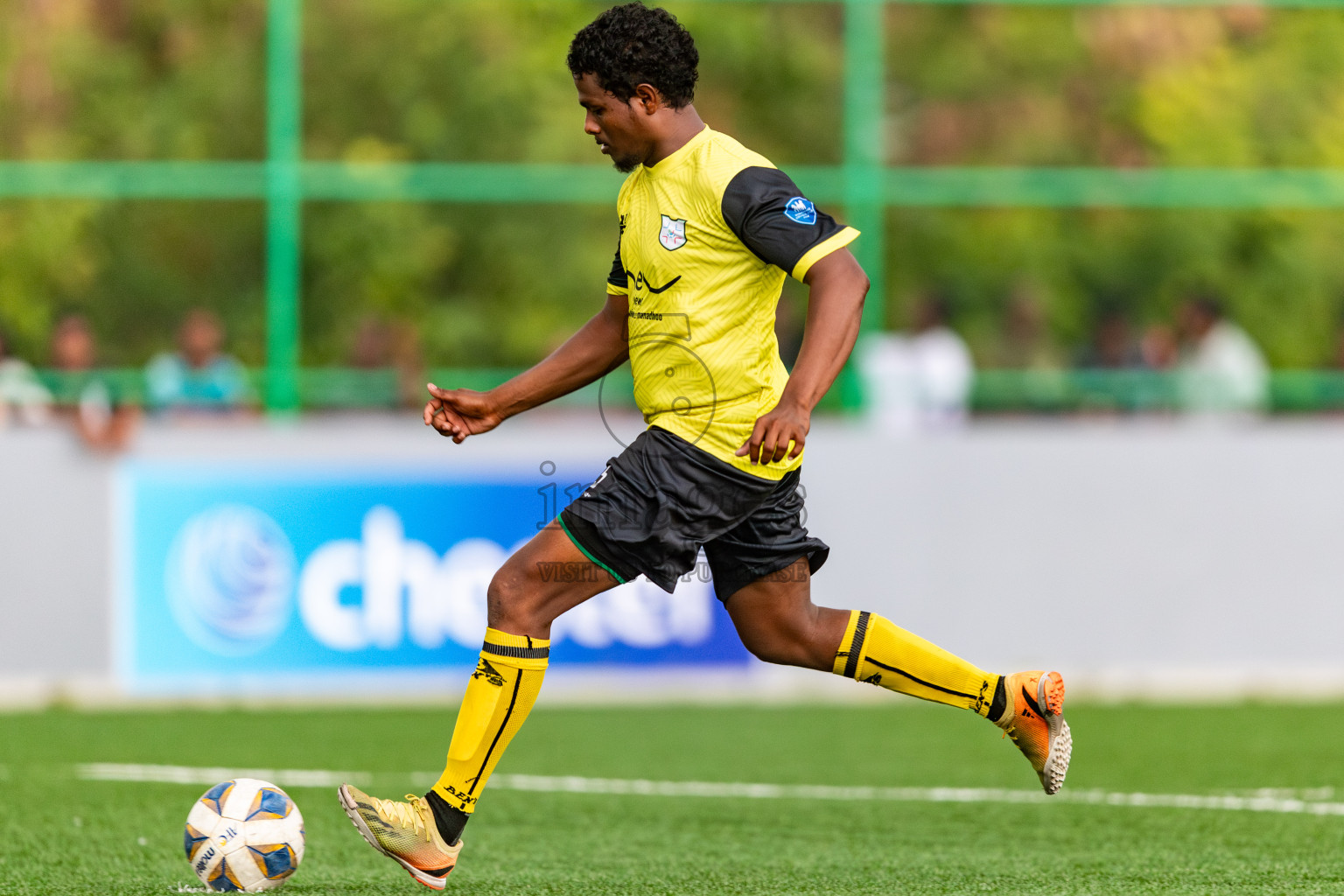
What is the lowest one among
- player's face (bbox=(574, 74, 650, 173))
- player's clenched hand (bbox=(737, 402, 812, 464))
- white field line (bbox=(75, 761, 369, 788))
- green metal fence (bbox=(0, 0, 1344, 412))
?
white field line (bbox=(75, 761, 369, 788))

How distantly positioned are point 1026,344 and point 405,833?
913cm

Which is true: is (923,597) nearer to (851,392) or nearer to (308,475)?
(851,392)

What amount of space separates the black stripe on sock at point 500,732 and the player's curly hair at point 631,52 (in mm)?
1456

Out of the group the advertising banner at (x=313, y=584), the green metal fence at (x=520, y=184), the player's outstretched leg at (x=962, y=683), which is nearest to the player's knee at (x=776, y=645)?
the player's outstretched leg at (x=962, y=683)

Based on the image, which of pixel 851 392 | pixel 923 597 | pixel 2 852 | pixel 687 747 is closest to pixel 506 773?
pixel 687 747

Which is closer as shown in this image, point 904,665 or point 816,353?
point 816,353

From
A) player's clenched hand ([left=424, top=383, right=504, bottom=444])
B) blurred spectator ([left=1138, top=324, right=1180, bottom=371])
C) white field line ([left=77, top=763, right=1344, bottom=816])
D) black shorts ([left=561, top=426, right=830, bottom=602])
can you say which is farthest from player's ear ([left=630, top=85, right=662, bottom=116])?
blurred spectator ([left=1138, top=324, right=1180, bottom=371])

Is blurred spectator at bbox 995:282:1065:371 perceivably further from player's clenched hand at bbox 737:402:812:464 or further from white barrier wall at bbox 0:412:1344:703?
player's clenched hand at bbox 737:402:812:464

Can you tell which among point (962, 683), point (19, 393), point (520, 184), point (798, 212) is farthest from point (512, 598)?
point (520, 184)

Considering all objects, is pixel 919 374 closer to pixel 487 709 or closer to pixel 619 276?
pixel 619 276

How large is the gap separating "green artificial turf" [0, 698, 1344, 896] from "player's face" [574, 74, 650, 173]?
188cm

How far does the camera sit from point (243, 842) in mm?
4707

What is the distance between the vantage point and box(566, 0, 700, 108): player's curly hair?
4.55m

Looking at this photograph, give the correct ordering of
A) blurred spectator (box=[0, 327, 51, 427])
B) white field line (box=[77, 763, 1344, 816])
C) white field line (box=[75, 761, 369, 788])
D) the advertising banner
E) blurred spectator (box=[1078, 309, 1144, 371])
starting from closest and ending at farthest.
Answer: white field line (box=[77, 763, 1344, 816])
white field line (box=[75, 761, 369, 788])
the advertising banner
blurred spectator (box=[0, 327, 51, 427])
blurred spectator (box=[1078, 309, 1144, 371])
